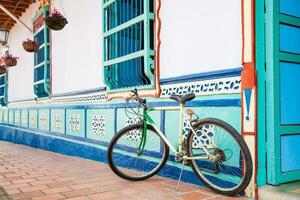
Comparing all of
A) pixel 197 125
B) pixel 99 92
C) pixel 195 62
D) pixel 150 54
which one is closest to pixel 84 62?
pixel 99 92

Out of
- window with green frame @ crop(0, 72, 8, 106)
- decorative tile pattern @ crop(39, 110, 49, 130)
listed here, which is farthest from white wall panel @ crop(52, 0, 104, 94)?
window with green frame @ crop(0, 72, 8, 106)

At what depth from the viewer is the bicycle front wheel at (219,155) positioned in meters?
3.37

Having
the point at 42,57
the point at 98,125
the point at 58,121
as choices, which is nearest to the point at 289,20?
the point at 98,125

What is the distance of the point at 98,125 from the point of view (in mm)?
6246

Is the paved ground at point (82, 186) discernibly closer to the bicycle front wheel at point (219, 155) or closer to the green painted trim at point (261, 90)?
the bicycle front wheel at point (219, 155)

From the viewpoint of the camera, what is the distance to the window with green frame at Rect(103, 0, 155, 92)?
477 centimetres

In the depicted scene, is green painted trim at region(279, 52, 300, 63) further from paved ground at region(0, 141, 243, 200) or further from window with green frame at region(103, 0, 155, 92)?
window with green frame at region(103, 0, 155, 92)

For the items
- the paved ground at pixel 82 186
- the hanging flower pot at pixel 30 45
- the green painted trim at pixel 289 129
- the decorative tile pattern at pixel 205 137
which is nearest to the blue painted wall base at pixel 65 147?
the paved ground at pixel 82 186

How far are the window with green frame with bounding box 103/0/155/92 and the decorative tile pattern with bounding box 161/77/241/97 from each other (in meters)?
0.48

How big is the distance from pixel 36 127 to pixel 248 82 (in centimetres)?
762

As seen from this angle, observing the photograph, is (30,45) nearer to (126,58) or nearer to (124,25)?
(124,25)

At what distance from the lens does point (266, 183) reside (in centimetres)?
341

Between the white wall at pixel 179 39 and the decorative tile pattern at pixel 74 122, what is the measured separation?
23.4 inches

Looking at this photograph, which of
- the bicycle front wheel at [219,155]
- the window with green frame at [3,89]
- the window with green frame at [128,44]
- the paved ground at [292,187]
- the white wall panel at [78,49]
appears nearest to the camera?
the paved ground at [292,187]
